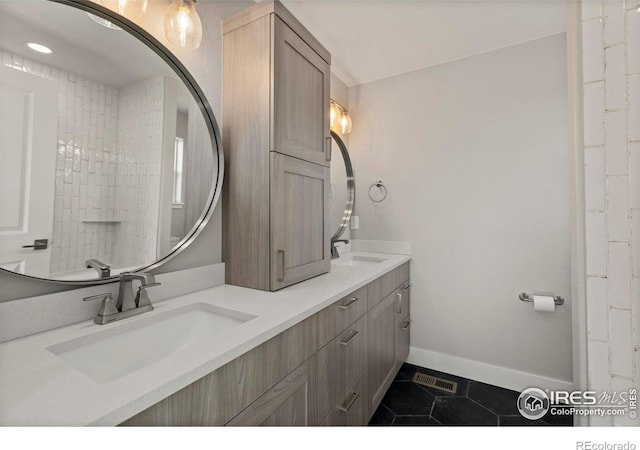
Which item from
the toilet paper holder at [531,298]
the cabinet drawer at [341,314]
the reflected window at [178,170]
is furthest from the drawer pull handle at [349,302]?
the toilet paper holder at [531,298]

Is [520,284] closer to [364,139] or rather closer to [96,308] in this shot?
[364,139]

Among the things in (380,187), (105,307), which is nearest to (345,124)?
(380,187)

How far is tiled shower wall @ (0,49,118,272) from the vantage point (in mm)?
866

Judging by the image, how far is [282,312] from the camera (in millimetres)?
963

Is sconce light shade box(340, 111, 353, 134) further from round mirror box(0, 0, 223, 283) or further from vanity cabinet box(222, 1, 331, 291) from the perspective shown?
round mirror box(0, 0, 223, 283)

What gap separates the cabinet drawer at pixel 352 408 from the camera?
46.1 inches

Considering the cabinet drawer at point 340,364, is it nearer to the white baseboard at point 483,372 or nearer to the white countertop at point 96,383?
the white countertop at point 96,383

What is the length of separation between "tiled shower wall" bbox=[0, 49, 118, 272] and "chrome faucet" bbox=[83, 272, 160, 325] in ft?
0.40

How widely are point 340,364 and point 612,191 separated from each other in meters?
1.07

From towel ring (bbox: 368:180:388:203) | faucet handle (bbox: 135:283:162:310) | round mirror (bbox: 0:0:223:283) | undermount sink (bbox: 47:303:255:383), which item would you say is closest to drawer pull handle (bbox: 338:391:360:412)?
undermount sink (bbox: 47:303:255:383)

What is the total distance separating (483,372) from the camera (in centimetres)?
206
